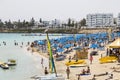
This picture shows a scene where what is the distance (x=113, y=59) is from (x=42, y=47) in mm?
36068

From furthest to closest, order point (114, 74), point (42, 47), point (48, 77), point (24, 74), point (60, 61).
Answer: point (42, 47) < point (60, 61) < point (24, 74) < point (114, 74) < point (48, 77)

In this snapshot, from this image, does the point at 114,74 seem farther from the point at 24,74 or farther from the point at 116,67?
the point at 24,74

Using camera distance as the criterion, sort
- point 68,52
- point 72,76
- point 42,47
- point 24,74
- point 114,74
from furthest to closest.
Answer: point 42,47, point 68,52, point 24,74, point 72,76, point 114,74

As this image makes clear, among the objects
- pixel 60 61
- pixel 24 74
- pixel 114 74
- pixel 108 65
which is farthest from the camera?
pixel 60 61

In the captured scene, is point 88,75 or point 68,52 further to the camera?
point 68,52

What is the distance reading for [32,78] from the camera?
115 ft

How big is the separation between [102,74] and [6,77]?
12.5 meters

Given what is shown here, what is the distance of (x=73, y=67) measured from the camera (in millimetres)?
38656

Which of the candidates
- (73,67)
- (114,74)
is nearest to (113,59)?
(73,67)

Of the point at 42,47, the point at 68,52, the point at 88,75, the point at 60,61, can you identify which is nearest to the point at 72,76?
the point at 88,75

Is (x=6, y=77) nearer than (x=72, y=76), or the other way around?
(x=72, y=76)

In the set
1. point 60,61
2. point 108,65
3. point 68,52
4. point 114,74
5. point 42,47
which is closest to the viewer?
point 114,74

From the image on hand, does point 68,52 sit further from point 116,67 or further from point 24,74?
point 116,67

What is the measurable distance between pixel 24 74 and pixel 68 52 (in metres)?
20.4
